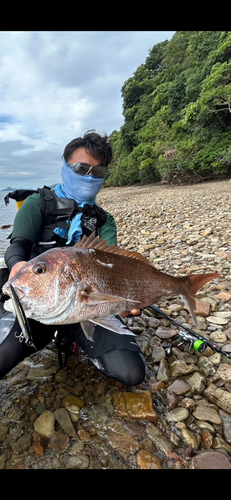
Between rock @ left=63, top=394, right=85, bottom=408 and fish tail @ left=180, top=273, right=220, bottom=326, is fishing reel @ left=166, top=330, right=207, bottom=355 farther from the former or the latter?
rock @ left=63, top=394, right=85, bottom=408

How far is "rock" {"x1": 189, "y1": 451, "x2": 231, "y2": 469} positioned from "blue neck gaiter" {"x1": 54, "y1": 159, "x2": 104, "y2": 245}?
6.92ft

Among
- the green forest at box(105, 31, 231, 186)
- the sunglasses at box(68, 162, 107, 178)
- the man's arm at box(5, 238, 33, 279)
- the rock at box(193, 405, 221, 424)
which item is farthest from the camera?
the green forest at box(105, 31, 231, 186)

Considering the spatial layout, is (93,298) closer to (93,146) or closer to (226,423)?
(226,423)

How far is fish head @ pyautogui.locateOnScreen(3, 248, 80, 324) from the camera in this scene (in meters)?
1.69

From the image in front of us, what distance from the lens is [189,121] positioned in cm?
2138

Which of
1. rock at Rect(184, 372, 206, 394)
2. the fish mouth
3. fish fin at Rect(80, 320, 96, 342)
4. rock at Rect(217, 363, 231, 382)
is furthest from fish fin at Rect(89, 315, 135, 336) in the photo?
rock at Rect(217, 363, 231, 382)

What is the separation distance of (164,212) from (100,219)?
7825mm

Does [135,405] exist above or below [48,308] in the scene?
below

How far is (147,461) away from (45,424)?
2.74 feet

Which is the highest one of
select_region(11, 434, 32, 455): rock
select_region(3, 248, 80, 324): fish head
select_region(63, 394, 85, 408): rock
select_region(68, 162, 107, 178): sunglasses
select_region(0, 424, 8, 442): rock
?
select_region(68, 162, 107, 178): sunglasses

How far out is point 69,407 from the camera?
2209mm

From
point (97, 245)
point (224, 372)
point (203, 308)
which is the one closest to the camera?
point (97, 245)

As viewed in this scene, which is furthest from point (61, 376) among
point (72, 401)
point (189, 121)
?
point (189, 121)

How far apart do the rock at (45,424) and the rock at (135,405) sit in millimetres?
539
